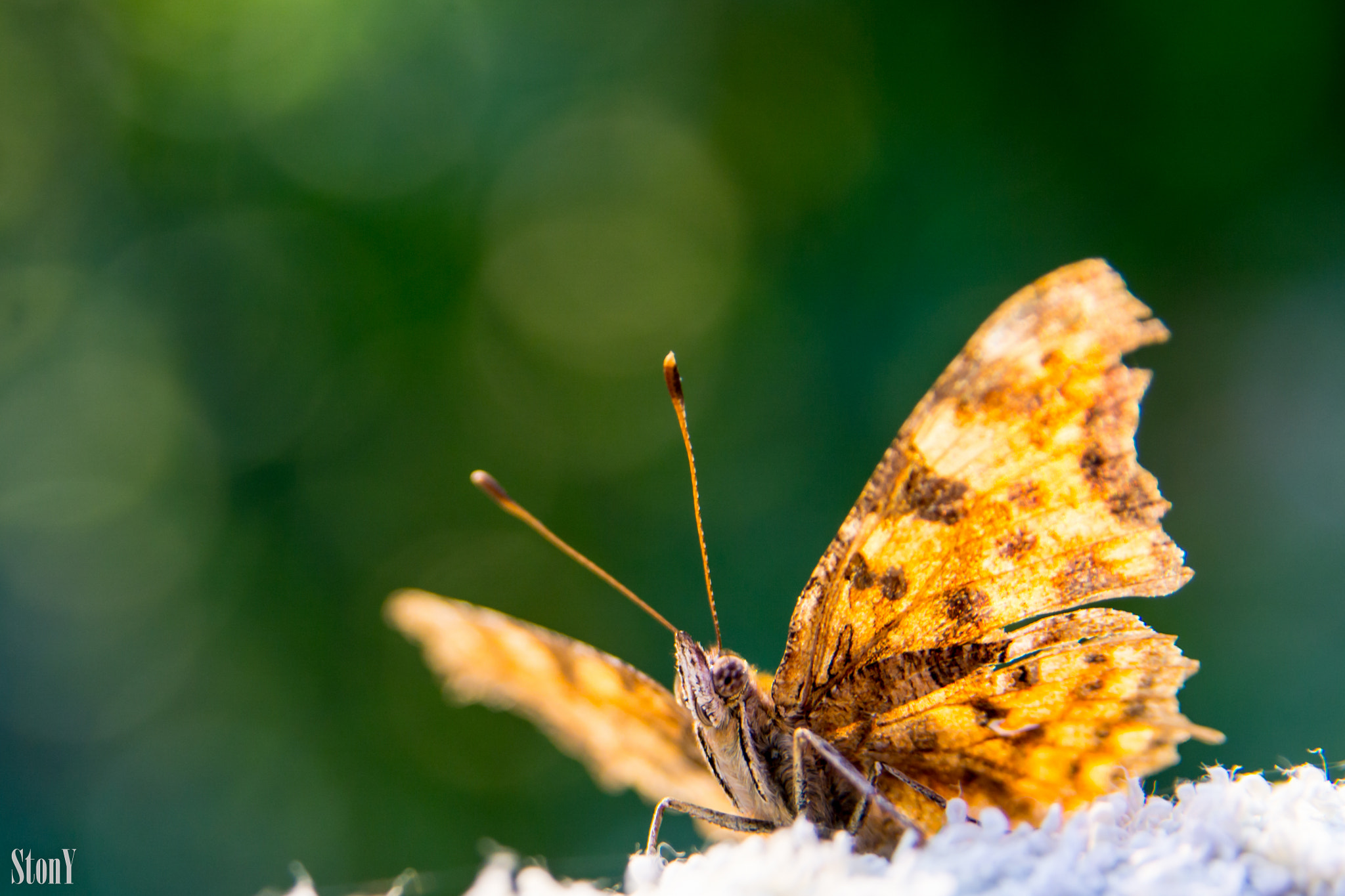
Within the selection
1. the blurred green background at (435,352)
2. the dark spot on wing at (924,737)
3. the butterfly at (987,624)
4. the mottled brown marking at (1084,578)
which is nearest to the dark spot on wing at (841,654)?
the butterfly at (987,624)

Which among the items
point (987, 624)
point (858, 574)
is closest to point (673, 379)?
point (858, 574)

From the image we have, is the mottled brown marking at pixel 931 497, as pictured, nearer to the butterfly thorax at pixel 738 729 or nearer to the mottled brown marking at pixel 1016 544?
the mottled brown marking at pixel 1016 544

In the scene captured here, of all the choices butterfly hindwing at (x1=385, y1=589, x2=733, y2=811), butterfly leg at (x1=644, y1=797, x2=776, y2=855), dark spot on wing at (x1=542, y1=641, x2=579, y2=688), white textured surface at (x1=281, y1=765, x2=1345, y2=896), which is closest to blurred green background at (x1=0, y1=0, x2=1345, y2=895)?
butterfly hindwing at (x1=385, y1=589, x2=733, y2=811)

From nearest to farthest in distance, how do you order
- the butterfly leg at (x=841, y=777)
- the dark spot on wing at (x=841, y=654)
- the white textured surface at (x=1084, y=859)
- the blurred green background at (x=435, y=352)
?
the white textured surface at (x=1084, y=859), the butterfly leg at (x=841, y=777), the dark spot on wing at (x=841, y=654), the blurred green background at (x=435, y=352)

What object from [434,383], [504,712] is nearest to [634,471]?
[434,383]

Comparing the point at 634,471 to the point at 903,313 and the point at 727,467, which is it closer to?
the point at 727,467

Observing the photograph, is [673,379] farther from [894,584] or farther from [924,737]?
[924,737]

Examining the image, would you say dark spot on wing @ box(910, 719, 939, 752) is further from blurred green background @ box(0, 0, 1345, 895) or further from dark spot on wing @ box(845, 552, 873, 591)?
blurred green background @ box(0, 0, 1345, 895)

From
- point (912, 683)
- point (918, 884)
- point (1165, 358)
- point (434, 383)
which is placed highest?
point (434, 383)
